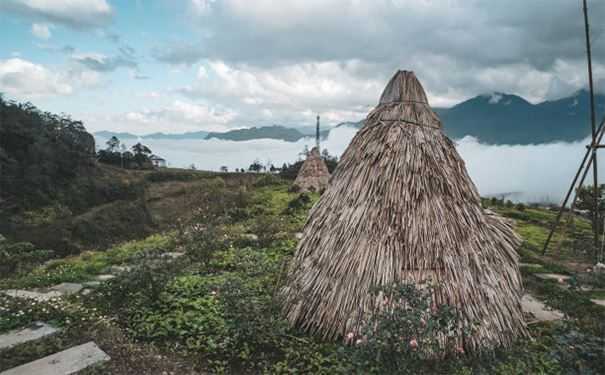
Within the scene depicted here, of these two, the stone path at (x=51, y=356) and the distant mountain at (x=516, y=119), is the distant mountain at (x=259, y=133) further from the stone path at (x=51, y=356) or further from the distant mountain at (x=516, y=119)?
the stone path at (x=51, y=356)

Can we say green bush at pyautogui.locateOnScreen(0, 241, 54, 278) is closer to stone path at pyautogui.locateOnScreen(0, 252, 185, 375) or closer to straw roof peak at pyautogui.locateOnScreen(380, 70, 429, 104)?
stone path at pyautogui.locateOnScreen(0, 252, 185, 375)

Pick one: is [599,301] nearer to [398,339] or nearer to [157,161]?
[398,339]

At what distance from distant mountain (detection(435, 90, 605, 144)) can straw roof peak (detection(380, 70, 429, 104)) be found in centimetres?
7840

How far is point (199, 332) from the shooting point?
4332 millimetres

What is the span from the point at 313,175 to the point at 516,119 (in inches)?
3468

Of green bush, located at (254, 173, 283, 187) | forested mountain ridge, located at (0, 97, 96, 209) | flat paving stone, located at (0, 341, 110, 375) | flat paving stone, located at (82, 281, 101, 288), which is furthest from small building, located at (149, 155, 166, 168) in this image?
flat paving stone, located at (0, 341, 110, 375)

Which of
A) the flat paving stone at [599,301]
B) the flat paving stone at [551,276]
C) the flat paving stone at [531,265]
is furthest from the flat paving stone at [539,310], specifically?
the flat paving stone at [531,265]

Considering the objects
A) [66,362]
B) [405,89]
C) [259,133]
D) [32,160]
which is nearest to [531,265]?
[405,89]

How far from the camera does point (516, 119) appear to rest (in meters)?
88.5

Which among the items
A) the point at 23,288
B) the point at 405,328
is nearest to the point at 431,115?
the point at 405,328

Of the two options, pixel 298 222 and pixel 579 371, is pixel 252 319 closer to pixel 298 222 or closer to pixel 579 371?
pixel 579 371

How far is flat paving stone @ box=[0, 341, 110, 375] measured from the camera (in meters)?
3.39

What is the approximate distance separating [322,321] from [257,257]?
3242mm

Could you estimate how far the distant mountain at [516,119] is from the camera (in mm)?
79812
